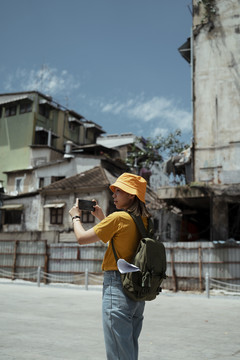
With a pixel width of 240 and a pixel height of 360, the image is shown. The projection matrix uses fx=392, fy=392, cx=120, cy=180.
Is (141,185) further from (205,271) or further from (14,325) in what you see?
(205,271)

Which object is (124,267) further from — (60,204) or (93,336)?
(60,204)

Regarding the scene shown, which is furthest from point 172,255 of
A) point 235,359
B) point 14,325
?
point 235,359

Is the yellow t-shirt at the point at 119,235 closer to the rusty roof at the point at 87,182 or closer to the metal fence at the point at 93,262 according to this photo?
the metal fence at the point at 93,262

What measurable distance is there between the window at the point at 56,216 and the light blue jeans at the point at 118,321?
27627 mm

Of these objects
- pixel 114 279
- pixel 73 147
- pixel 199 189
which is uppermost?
pixel 73 147

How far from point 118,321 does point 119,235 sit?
0.60m

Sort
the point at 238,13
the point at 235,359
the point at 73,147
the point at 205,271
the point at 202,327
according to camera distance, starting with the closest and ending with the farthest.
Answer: the point at 235,359 → the point at 202,327 → the point at 205,271 → the point at 238,13 → the point at 73,147

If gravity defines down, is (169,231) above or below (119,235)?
above

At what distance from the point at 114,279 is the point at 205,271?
15.7m

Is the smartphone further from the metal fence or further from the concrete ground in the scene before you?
the metal fence

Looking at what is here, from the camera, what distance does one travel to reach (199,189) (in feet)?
67.3

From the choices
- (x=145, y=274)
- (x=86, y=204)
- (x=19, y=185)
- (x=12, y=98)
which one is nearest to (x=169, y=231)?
(x=19, y=185)

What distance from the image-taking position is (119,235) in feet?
9.53

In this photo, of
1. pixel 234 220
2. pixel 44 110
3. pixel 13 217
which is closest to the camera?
pixel 234 220
